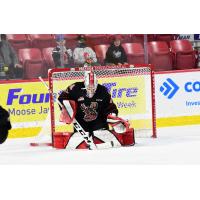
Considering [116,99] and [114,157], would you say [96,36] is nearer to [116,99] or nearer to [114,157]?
[116,99]

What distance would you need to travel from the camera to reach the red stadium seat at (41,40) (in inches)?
189

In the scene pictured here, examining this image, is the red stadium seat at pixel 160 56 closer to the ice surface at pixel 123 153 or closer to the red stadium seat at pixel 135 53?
the red stadium seat at pixel 135 53

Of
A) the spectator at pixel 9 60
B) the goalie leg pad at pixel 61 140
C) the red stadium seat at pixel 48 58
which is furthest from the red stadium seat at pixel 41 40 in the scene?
the goalie leg pad at pixel 61 140

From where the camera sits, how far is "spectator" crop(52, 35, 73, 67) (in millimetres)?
4910

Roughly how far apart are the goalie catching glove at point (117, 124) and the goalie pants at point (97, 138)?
6cm

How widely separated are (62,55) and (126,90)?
553 millimetres

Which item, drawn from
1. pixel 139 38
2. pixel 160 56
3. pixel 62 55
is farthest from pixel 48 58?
pixel 160 56

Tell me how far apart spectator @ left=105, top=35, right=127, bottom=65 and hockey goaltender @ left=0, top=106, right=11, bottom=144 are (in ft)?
2.98

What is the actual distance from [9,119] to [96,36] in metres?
0.88

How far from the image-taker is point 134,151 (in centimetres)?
454

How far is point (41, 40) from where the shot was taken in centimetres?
484

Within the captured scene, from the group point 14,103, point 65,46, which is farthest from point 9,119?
point 65,46

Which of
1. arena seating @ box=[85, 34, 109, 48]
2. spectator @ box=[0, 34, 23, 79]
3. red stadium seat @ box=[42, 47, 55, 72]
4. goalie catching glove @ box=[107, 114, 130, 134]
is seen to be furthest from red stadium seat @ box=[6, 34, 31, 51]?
goalie catching glove @ box=[107, 114, 130, 134]

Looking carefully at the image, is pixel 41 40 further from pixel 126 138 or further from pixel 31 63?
pixel 126 138
